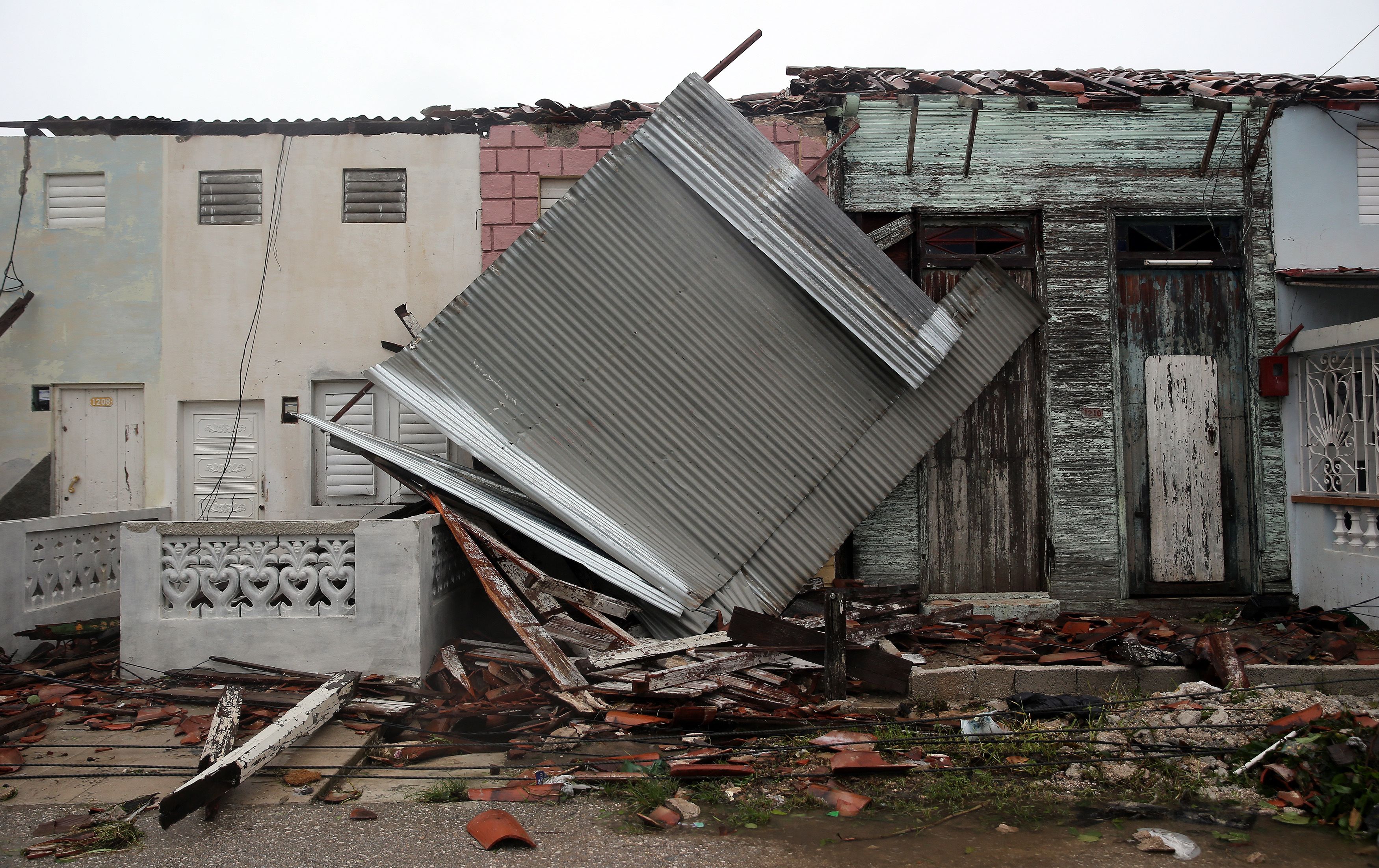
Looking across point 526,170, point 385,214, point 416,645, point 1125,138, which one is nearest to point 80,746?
point 416,645

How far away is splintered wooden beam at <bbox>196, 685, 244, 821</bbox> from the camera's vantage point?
4188 millimetres

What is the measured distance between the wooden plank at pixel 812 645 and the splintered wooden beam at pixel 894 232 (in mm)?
4800

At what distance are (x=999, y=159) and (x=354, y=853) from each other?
29.0ft

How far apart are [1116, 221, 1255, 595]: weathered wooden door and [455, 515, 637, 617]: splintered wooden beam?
6123 millimetres

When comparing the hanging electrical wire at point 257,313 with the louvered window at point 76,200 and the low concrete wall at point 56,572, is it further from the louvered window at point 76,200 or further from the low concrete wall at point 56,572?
the louvered window at point 76,200

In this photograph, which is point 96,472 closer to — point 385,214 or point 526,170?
point 385,214

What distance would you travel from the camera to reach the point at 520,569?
20.3 feet

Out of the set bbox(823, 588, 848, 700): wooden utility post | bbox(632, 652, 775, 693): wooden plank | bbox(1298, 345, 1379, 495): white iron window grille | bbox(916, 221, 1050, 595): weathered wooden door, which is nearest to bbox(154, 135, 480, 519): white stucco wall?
bbox(632, 652, 775, 693): wooden plank

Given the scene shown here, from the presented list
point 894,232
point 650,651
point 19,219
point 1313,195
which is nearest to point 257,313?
point 19,219

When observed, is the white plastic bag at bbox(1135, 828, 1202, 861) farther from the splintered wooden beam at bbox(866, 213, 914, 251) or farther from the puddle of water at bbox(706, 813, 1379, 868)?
the splintered wooden beam at bbox(866, 213, 914, 251)

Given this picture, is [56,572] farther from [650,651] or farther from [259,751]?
[650,651]

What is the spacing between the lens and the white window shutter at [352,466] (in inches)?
361

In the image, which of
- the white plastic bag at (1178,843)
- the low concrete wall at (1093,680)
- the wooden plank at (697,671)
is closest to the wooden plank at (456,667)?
the wooden plank at (697,671)

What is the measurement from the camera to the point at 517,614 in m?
5.77
